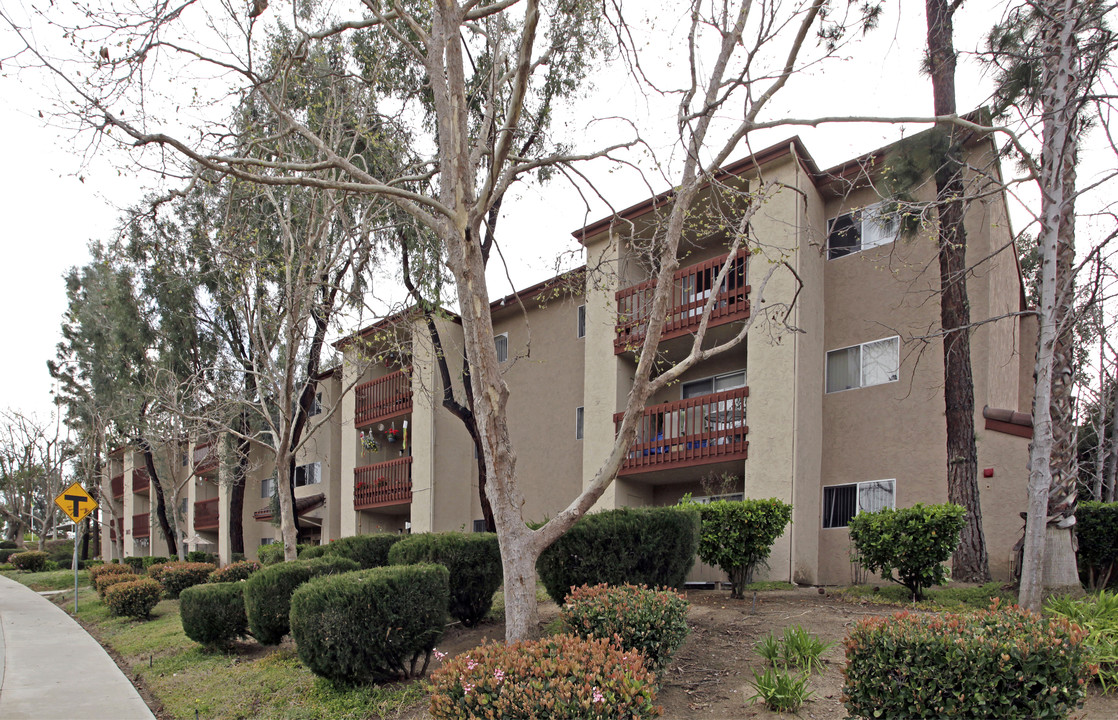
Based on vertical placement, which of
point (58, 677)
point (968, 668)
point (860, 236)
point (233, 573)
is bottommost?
point (58, 677)

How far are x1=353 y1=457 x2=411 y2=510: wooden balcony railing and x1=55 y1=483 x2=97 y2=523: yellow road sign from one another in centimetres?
816

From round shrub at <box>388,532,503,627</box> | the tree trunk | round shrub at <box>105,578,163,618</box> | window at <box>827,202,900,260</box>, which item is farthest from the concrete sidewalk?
window at <box>827,202,900,260</box>

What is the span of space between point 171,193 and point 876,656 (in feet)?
27.8

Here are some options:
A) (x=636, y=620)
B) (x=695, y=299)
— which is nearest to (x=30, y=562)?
(x=695, y=299)

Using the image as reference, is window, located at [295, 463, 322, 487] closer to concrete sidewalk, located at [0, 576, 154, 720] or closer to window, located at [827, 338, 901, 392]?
concrete sidewalk, located at [0, 576, 154, 720]

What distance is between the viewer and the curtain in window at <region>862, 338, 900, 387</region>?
48.6ft

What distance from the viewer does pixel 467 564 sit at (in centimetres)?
964

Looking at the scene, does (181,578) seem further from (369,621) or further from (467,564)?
(369,621)

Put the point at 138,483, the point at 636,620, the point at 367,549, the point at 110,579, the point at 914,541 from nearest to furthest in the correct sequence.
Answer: the point at 636,620 < the point at 914,541 < the point at 367,549 < the point at 110,579 < the point at 138,483

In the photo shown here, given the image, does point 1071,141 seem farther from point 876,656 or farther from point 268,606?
point 268,606

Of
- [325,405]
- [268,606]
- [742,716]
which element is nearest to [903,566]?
[742,716]

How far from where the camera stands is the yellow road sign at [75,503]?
66.1 ft

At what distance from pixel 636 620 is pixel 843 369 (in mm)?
10443

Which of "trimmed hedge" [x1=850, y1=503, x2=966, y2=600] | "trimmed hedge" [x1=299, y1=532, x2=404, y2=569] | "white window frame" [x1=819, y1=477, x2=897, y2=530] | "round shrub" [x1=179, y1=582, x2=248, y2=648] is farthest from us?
"white window frame" [x1=819, y1=477, x2=897, y2=530]
